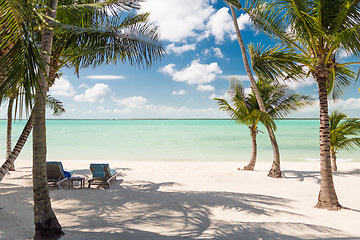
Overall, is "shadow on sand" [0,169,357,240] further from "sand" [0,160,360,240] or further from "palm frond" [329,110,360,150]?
"palm frond" [329,110,360,150]

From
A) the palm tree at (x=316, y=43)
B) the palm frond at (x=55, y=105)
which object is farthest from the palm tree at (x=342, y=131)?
the palm frond at (x=55, y=105)

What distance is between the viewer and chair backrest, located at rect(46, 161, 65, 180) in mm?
7422

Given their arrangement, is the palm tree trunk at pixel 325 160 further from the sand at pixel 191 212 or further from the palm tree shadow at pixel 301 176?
the palm tree shadow at pixel 301 176

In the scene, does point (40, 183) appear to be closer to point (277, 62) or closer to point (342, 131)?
point (277, 62)

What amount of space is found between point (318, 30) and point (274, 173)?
592 centimetres

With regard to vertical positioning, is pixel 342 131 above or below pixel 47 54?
below

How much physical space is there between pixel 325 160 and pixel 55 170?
287 inches

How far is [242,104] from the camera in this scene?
10719 millimetres

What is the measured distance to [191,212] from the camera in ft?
16.5

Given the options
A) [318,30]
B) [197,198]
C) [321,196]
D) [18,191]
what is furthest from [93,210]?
[318,30]

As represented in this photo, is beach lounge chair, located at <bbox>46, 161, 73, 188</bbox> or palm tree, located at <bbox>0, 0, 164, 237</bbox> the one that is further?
beach lounge chair, located at <bbox>46, 161, 73, 188</bbox>

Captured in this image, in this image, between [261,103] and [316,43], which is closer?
[316,43]

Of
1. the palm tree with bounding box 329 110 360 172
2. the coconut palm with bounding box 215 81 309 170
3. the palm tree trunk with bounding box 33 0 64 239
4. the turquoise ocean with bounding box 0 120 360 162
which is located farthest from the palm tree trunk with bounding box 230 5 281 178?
the palm tree trunk with bounding box 33 0 64 239

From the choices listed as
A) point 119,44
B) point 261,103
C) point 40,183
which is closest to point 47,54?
point 40,183
